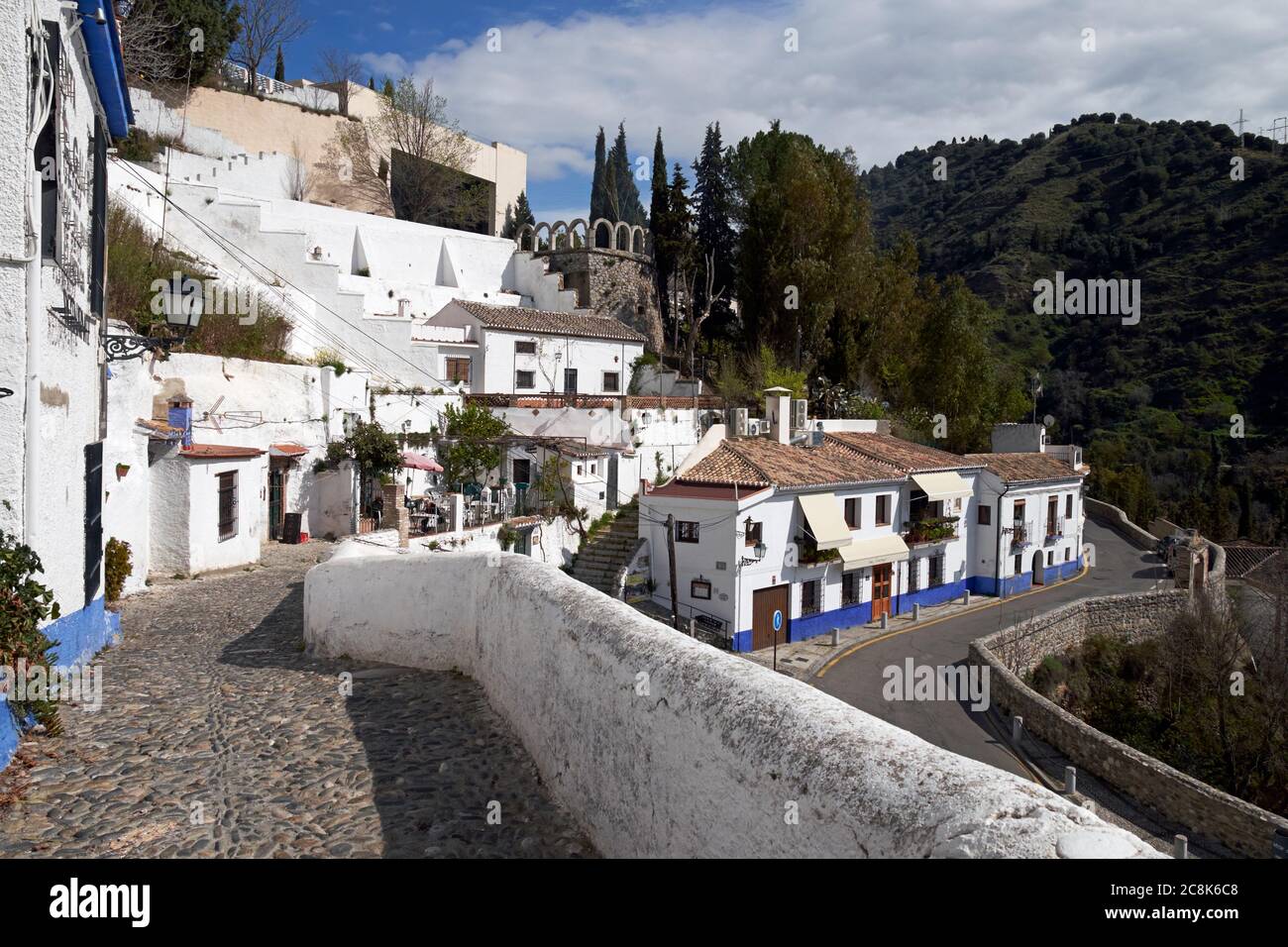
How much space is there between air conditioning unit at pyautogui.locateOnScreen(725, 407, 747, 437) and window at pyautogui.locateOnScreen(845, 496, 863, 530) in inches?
168

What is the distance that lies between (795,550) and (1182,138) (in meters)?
91.6

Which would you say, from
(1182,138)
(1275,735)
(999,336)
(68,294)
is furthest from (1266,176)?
(68,294)

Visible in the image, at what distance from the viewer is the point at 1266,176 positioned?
3095 inches

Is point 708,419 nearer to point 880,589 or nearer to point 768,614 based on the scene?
point 880,589

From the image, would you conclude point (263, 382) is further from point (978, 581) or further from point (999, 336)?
point (999, 336)

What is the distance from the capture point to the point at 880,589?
29.6 m

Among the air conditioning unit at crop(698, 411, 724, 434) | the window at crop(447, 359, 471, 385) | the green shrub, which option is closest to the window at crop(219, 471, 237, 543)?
the green shrub

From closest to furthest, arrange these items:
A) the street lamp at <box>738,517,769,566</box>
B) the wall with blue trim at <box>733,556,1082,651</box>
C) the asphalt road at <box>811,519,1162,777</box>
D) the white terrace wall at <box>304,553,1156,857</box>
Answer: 1. the white terrace wall at <box>304,553,1156,857</box>
2. the asphalt road at <box>811,519,1162,777</box>
3. the street lamp at <box>738,517,769,566</box>
4. the wall with blue trim at <box>733,556,1082,651</box>

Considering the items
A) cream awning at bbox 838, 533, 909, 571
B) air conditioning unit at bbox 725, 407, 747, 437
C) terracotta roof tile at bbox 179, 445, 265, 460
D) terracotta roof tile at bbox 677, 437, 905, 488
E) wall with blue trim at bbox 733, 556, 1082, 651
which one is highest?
air conditioning unit at bbox 725, 407, 747, 437

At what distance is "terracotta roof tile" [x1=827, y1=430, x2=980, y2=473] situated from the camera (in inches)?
1233

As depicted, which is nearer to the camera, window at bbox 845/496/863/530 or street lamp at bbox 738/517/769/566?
street lamp at bbox 738/517/769/566

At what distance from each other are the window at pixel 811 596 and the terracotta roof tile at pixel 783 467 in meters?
2.97

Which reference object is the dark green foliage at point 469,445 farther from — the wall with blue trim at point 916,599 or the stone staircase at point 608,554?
the wall with blue trim at point 916,599

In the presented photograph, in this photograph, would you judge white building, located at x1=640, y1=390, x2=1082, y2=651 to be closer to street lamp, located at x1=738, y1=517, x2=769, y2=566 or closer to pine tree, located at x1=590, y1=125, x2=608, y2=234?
street lamp, located at x1=738, y1=517, x2=769, y2=566
